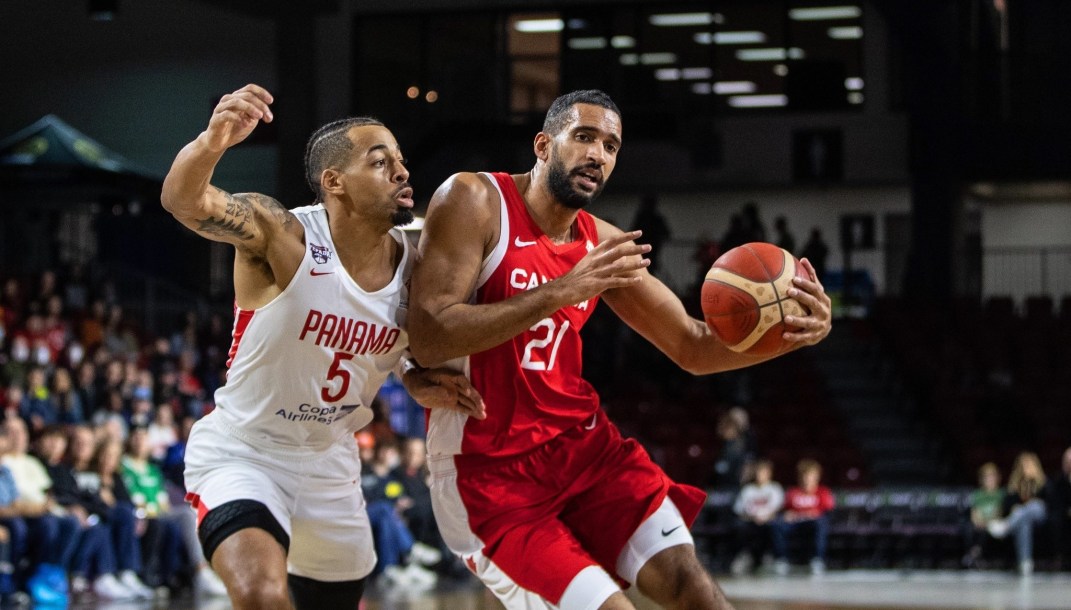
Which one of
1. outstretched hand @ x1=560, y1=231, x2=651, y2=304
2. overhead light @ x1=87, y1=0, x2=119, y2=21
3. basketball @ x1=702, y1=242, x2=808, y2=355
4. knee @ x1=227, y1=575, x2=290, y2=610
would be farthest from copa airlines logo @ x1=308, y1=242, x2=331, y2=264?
overhead light @ x1=87, y1=0, x2=119, y2=21

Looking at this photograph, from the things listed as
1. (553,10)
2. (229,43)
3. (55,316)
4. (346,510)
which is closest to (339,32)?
(229,43)

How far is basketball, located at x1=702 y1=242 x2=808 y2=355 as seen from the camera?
420 centimetres

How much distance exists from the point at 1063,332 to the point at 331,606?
47.6 feet

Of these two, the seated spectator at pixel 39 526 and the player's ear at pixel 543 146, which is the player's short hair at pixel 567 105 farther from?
the seated spectator at pixel 39 526

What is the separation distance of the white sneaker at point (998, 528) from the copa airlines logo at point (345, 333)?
418 inches

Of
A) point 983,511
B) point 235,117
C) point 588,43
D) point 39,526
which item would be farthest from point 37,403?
point 588,43

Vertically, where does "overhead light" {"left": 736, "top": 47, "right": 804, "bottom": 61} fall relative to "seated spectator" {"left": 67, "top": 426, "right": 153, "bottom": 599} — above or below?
above

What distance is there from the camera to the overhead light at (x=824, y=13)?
69.6 feet

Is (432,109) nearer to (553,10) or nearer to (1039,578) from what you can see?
(553,10)

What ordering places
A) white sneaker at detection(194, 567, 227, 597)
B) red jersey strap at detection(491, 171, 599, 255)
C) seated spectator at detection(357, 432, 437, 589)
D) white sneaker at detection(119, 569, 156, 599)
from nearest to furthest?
red jersey strap at detection(491, 171, 599, 255)
white sneaker at detection(119, 569, 156, 599)
white sneaker at detection(194, 567, 227, 597)
seated spectator at detection(357, 432, 437, 589)

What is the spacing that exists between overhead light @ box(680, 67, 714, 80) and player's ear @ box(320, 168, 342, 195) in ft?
58.2

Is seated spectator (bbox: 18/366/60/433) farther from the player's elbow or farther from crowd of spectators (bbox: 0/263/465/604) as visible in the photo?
the player's elbow

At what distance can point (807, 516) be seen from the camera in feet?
45.9

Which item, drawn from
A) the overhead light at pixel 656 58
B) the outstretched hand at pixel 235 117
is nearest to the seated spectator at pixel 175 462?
the outstretched hand at pixel 235 117
